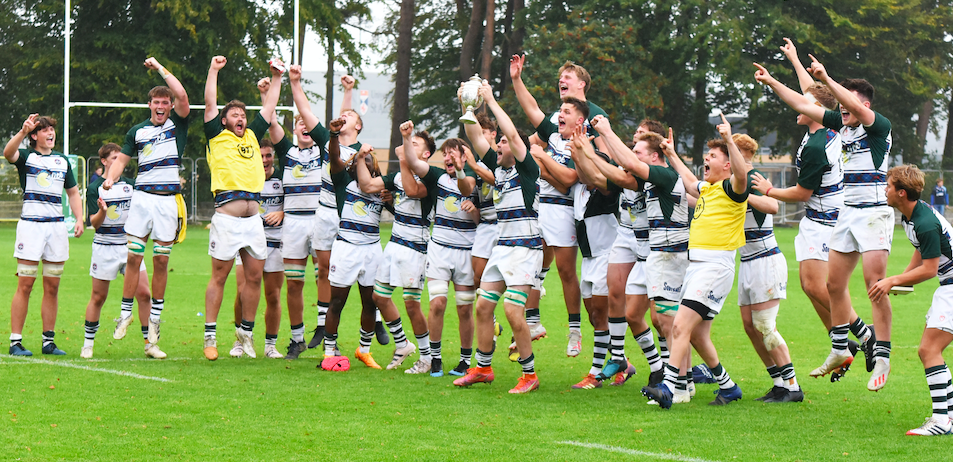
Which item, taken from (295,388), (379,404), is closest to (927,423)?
(379,404)

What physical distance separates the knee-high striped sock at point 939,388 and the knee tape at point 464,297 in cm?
382

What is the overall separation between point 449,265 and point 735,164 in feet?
9.36

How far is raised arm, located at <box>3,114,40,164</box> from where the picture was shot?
9183 mm

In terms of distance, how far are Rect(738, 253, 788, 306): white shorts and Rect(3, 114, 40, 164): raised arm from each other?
6.28m

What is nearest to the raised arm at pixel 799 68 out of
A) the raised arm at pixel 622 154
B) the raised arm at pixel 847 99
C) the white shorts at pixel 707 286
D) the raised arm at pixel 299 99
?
the raised arm at pixel 847 99

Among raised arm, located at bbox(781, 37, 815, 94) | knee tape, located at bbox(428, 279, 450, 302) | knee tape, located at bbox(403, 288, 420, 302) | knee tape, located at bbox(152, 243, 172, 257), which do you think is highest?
raised arm, located at bbox(781, 37, 815, 94)

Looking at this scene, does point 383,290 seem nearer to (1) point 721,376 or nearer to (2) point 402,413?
(2) point 402,413

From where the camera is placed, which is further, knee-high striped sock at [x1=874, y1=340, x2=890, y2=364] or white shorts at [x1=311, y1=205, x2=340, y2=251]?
white shorts at [x1=311, y1=205, x2=340, y2=251]

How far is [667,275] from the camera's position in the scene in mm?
7867

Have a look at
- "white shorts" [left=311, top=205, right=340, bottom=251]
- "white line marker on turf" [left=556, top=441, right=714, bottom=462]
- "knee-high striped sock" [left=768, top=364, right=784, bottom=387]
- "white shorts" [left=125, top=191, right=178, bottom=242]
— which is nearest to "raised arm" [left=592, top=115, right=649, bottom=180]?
"knee-high striped sock" [left=768, top=364, right=784, bottom=387]

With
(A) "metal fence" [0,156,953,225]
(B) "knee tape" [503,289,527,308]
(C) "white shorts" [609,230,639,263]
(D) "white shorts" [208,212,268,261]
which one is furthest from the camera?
(A) "metal fence" [0,156,953,225]

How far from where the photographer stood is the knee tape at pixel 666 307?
7898mm

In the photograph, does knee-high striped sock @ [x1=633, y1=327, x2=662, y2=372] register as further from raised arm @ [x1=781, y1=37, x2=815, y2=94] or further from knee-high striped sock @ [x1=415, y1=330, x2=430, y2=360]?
raised arm @ [x1=781, y1=37, x2=815, y2=94]

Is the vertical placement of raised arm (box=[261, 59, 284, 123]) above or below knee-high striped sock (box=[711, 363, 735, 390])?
above
